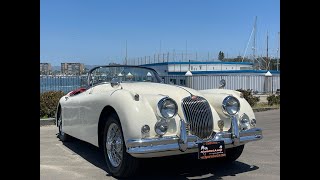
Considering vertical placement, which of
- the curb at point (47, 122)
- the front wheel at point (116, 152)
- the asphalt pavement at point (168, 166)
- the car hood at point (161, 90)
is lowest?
the asphalt pavement at point (168, 166)

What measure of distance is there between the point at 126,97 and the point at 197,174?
57.3 inches

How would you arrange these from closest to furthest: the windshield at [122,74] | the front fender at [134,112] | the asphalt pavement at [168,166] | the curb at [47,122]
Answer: the front fender at [134,112], the asphalt pavement at [168,166], the windshield at [122,74], the curb at [47,122]

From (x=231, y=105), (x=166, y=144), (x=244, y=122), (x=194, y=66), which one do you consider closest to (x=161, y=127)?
(x=166, y=144)

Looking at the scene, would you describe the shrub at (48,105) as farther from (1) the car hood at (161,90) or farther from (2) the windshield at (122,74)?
(1) the car hood at (161,90)

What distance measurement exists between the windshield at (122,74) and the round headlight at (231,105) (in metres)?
1.84

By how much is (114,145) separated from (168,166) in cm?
98

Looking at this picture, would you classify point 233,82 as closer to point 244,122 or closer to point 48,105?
point 48,105

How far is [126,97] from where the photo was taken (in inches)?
189

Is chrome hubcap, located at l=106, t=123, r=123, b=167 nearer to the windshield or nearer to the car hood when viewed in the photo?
the car hood

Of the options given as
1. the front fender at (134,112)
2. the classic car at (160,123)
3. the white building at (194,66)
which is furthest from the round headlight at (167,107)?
the white building at (194,66)

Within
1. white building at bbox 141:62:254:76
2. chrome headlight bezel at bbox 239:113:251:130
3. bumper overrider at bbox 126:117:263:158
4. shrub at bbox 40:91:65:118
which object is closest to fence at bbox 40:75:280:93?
shrub at bbox 40:91:65:118

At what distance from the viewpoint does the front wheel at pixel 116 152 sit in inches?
185
